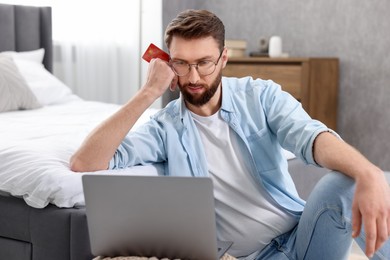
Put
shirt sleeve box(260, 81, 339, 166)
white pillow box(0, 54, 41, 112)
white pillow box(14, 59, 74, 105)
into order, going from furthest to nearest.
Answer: white pillow box(14, 59, 74, 105) < white pillow box(0, 54, 41, 112) < shirt sleeve box(260, 81, 339, 166)

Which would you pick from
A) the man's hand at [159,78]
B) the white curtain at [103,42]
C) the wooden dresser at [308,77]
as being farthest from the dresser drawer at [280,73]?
the man's hand at [159,78]

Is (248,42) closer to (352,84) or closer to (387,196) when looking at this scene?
(352,84)

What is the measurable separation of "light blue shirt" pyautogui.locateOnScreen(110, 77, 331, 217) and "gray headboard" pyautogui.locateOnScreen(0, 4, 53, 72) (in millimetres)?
2074

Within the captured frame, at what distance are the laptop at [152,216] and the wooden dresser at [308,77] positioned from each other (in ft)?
8.97

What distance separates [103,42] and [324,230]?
3074mm

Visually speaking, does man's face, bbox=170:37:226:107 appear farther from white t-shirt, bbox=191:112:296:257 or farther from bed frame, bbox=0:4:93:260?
bed frame, bbox=0:4:93:260

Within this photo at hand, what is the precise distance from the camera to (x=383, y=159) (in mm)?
4098

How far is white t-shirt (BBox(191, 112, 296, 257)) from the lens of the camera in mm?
1720

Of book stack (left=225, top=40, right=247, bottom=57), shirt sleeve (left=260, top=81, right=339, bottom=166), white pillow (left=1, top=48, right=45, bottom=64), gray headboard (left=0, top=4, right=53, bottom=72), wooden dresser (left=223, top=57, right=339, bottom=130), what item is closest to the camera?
shirt sleeve (left=260, top=81, right=339, bottom=166)

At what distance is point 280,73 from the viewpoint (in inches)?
161

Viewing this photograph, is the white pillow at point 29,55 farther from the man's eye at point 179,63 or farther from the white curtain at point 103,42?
the man's eye at point 179,63

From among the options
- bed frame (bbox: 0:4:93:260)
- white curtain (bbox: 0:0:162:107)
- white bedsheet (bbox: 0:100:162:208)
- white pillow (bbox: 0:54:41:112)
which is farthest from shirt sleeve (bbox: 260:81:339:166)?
white curtain (bbox: 0:0:162:107)

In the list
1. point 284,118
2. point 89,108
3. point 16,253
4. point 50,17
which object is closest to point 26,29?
point 50,17

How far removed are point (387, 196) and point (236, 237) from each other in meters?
0.45
